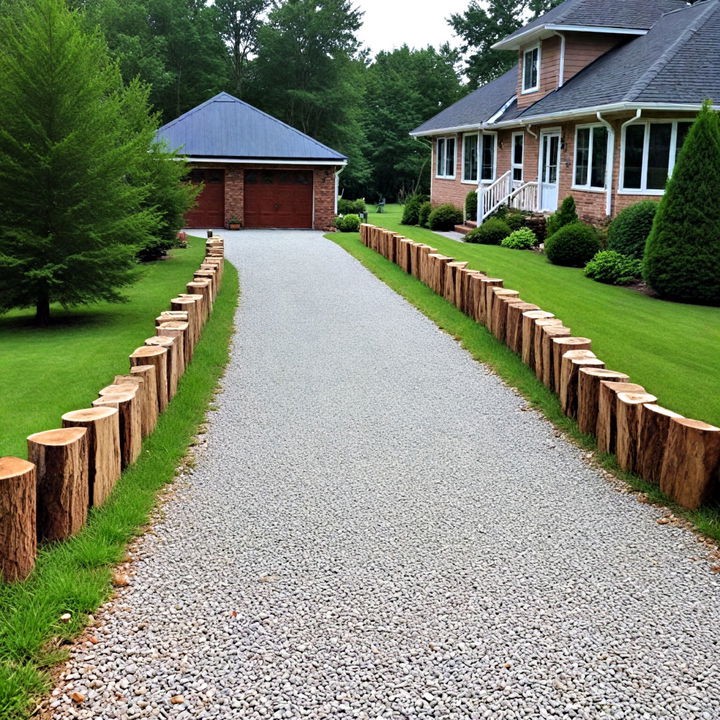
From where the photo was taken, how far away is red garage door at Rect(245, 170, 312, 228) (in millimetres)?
33188

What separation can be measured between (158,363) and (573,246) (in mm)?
14173

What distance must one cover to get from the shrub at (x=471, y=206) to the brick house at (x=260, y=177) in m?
5.91

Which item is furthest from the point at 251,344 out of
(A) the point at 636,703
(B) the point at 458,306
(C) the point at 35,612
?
(A) the point at 636,703

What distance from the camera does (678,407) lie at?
8.06 meters

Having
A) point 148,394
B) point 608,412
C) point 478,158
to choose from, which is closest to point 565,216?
point 478,158

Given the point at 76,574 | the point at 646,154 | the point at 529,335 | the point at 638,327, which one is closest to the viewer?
the point at 76,574

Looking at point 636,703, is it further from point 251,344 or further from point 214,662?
point 251,344

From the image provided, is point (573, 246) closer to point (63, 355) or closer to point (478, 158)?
point (478, 158)

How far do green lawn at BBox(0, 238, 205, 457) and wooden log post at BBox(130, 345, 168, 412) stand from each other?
34.1 inches

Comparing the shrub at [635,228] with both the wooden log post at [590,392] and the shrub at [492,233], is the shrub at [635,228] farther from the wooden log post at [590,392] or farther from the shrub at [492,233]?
the wooden log post at [590,392]

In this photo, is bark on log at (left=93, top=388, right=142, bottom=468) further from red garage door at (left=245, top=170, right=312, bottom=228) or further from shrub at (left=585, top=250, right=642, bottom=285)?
red garage door at (left=245, top=170, right=312, bottom=228)

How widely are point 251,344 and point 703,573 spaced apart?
7.34 m

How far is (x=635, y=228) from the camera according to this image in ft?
60.6

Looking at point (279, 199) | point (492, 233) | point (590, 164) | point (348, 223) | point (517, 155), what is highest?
point (517, 155)
